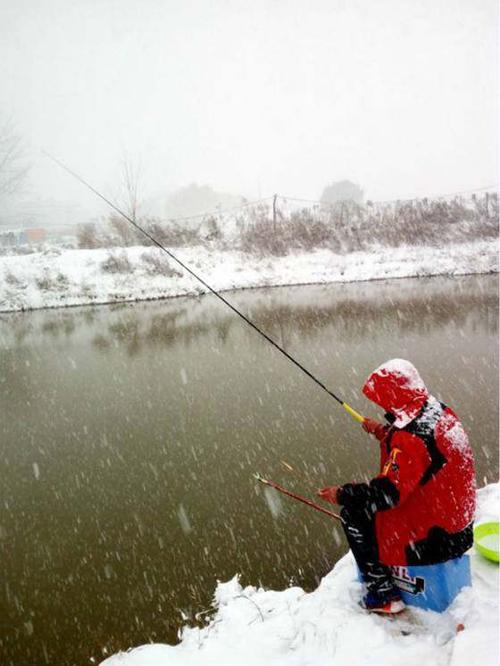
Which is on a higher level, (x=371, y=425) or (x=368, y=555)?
(x=371, y=425)

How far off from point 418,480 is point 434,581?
72cm

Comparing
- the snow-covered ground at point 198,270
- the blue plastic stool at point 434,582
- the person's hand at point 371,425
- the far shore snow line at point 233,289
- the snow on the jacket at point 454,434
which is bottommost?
the blue plastic stool at point 434,582

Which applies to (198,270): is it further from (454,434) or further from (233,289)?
(454,434)

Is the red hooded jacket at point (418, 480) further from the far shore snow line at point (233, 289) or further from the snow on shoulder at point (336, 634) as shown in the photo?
the far shore snow line at point (233, 289)

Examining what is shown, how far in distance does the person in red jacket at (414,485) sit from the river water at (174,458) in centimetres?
163

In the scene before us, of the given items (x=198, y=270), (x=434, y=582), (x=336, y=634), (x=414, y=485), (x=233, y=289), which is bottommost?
(x=336, y=634)

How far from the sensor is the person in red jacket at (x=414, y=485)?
2287mm

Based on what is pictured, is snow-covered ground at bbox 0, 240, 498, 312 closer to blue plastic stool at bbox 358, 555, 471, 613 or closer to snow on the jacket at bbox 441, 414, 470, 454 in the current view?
blue plastic stool at bbox 358, 555, 471, 613

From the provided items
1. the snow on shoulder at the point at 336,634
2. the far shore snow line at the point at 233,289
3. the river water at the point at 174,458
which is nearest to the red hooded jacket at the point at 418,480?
the snow on shoulder at the point at 336,634

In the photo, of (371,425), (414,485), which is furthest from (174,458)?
(414,485)

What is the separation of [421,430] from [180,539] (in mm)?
3088

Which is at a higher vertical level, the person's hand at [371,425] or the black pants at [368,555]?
the person's hand at [371,425]

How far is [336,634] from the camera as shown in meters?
2.62

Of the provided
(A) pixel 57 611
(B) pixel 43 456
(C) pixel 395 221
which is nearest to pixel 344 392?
(B) pixel 43 456
